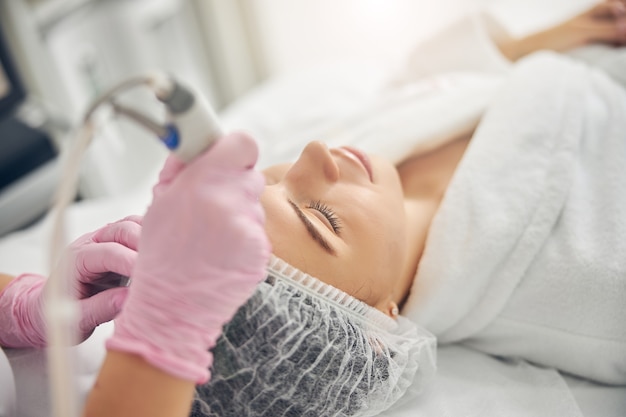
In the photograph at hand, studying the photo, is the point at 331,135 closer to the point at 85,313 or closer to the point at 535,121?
the point at 535,121

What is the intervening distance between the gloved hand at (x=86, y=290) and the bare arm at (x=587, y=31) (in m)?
1.13

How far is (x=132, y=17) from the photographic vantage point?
6.36ft

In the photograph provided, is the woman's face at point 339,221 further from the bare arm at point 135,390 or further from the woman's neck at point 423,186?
the bare arm at point 135,390

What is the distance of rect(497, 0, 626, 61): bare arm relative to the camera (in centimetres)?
126

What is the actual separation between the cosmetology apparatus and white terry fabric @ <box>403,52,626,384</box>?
→ 1.54 feet

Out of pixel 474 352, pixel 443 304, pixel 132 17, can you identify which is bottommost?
pixel 474 352

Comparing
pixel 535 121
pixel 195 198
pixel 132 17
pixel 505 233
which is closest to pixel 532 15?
pixel 535 121

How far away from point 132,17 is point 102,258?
5.17 feet

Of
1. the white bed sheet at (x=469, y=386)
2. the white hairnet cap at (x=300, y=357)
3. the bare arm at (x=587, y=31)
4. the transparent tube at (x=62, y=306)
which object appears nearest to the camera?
the transparent tube at (x=62, y=306)

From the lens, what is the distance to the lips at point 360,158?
32.3 inches

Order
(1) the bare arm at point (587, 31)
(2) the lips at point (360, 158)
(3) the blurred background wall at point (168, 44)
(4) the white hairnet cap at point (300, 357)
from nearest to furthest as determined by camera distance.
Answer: (4) the white hairnet cap at point (300, 357)
(2) the lips at point (360, 158)
(1) the bare arm at point (587, 31)
(3) the blurred background wall at point (168, 44)

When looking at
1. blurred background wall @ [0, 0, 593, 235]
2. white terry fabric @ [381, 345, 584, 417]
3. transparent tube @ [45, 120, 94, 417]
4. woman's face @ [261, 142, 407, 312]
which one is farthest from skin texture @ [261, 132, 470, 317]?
blurred background wall @ [0, 0, 593, 235]

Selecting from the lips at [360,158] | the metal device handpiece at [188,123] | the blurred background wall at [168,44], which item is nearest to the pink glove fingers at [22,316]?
the metal device handpiece at [188,123]

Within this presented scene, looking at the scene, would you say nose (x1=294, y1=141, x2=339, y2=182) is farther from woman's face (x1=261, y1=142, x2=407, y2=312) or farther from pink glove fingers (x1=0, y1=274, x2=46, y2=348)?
pink glove fingers (x1=0, y1=274, x2=46, y2=348)
